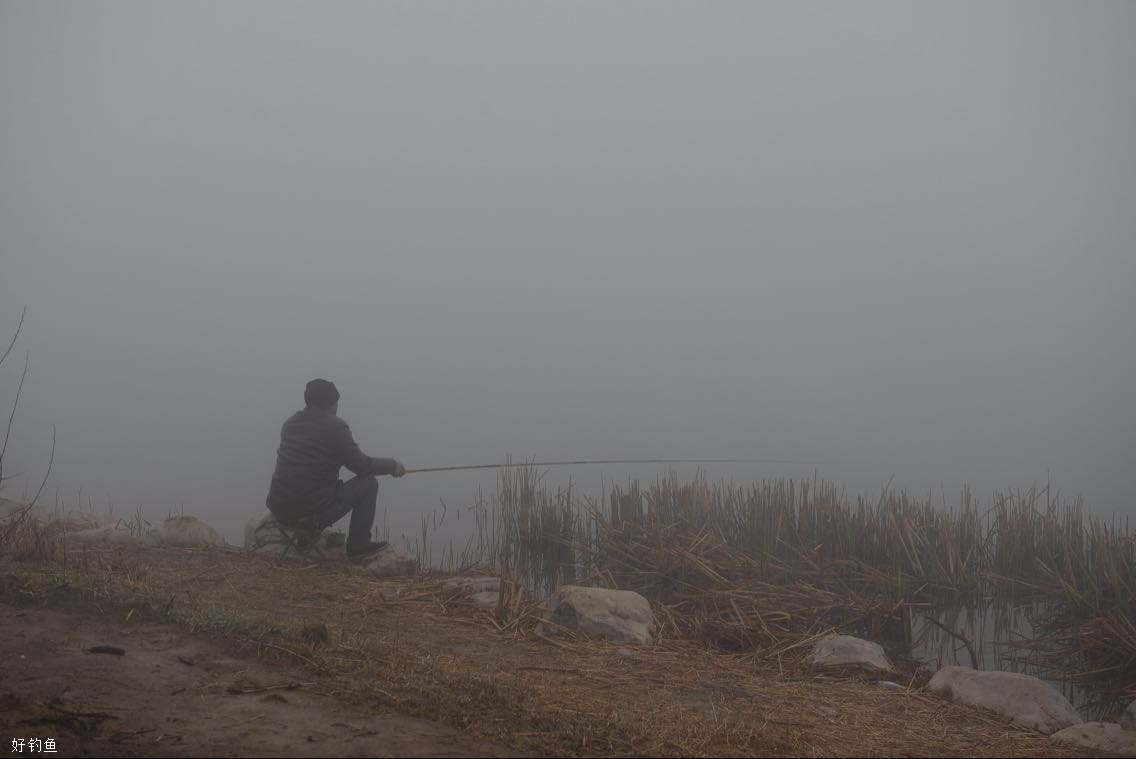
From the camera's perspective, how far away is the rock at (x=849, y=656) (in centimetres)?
492

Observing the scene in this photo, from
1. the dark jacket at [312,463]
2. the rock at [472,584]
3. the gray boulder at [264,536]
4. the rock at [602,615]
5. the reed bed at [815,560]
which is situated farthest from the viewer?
the gray boulder at [264,536]

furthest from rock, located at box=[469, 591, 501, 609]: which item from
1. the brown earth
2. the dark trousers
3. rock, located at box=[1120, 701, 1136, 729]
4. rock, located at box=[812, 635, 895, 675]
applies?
rock, located at box=[1120, 701, 1136, 729]

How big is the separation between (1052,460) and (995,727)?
1042 inches

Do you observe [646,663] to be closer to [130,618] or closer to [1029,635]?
[130,618]

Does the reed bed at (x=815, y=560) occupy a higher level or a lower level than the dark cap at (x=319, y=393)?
lower

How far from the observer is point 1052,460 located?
87.1 feet

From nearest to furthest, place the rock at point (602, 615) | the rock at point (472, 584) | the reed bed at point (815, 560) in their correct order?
the rock at point (602, 615)
the reed bed at point (815, 560)
the rock at point (472, 584)

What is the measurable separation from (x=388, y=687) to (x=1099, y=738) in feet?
10.8

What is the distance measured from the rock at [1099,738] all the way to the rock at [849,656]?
3.70ft

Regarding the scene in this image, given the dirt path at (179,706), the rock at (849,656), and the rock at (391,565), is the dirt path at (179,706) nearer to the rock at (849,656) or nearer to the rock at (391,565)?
the rock at (849,656)

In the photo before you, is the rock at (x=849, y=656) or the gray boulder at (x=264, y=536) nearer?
the rock at (x=849, y=656)

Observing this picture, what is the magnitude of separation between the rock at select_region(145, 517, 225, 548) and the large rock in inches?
242

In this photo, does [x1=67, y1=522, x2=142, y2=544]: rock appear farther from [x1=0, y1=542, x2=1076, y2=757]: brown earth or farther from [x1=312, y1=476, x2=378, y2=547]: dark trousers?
[x1=312, y1=476, x2=378, y2=547]: dark trousers

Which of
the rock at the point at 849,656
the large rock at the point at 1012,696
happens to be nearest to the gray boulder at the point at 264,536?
the rock at the point at 849,656
